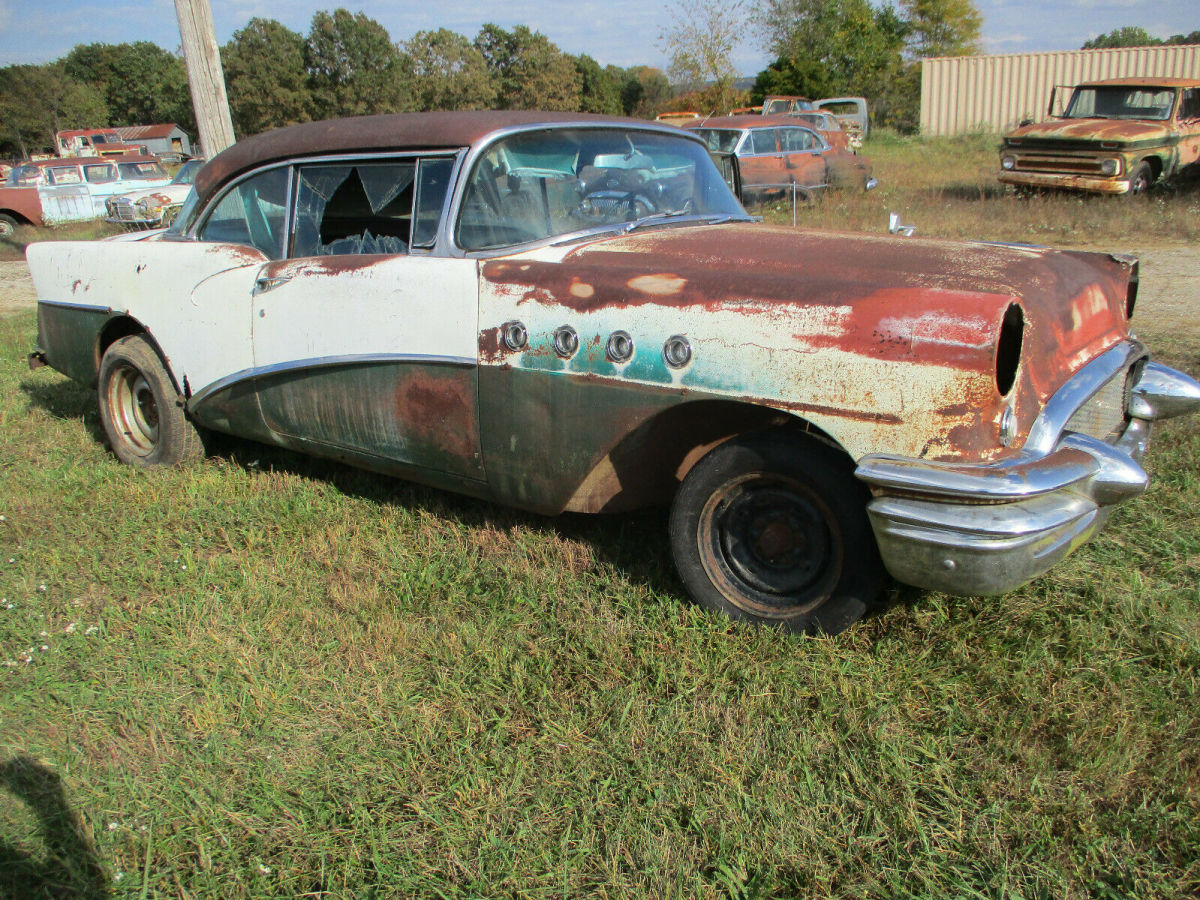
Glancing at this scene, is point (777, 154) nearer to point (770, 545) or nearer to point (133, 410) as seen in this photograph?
point (133, 410)

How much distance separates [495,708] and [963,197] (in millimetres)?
13508

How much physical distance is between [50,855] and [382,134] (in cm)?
259

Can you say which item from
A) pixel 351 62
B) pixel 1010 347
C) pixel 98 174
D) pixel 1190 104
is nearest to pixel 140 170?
pixel 98 174

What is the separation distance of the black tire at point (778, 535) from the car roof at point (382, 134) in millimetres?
1546

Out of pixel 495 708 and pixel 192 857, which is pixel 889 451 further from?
pixel 192 857

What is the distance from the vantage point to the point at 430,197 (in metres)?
3.27

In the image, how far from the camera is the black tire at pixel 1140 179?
11.8 m

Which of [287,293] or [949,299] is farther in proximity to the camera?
[287,293]

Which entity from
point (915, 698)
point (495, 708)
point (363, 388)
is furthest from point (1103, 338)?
point (363, 388)

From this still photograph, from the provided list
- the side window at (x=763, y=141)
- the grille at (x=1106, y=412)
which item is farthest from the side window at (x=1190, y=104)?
the grille at (x=1106, y=412)

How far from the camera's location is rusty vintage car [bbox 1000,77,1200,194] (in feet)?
38.4

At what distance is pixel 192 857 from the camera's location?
2.06 meters

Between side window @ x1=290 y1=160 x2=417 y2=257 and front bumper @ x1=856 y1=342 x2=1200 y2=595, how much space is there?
1.92 m

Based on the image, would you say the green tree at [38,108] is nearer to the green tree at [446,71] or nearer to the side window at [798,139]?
the green tree at [446,71]
